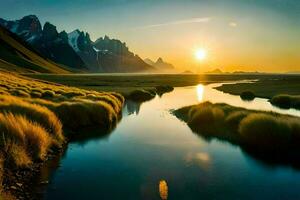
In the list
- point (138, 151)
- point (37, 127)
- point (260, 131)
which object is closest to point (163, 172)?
point (138, 151)

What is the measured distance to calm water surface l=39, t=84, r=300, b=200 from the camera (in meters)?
16.2

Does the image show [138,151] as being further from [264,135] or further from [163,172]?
[264,135]

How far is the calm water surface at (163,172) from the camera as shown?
53.2ft

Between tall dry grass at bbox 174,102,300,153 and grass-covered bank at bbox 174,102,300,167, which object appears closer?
grass-covered bank at bbox 174,102,300,167

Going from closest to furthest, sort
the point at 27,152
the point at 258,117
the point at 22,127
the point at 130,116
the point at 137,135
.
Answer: the point at 27,152 → the point at 22,127 → the point at 258,117 → the point at 137,135 → the point at 130,116

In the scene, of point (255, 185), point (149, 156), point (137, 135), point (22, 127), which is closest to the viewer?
point (255, 185)

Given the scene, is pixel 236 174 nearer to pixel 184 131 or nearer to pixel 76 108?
pixel 184 131

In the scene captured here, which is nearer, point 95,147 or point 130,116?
point 95,147

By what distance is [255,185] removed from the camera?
1762 cm

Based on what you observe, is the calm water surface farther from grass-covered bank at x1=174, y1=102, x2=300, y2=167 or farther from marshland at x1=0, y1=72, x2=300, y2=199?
grass-covered bank at x1=174, y1=102, x2=300, y2=167

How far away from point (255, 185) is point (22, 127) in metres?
14.2

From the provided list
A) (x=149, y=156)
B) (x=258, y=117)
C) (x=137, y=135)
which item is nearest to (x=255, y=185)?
(x=149, y=156)

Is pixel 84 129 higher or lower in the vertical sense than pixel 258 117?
lower

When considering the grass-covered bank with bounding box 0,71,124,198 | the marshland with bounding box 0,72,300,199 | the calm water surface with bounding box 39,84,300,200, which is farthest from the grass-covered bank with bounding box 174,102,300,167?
the grass-covered bank with bounding box 0,71,124,198
